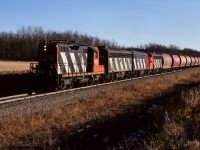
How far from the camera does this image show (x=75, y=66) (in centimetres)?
2645

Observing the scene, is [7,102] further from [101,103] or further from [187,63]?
[187,63]

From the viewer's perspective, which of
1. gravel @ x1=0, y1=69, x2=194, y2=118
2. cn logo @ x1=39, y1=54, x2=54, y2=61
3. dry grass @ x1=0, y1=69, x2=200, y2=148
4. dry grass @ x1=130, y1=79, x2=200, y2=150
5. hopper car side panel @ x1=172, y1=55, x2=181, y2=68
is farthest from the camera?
hopper car side panel @ x1=172, y1=55, x2=181, y2=68

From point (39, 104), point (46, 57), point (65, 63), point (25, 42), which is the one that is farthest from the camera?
point (25, 42)

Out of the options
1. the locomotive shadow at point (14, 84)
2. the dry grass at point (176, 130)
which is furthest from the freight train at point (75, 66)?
the dry grass at point (176, 130)

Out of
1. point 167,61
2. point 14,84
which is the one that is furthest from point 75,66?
point 167,61

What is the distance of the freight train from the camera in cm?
2439

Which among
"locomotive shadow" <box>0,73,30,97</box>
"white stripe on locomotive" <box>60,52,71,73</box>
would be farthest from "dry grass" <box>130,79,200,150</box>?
"locomotive shadow" <box>0,73,30,97</box>

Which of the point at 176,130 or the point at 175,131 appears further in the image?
the point at 176,130

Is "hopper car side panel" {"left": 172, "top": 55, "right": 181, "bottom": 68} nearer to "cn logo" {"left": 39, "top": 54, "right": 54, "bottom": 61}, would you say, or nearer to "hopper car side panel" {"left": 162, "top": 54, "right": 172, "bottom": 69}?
"hopper car side panel" {"left": 162, "top": 54, "right": 172, "bottom": 69}

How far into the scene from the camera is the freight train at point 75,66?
80.0 ft

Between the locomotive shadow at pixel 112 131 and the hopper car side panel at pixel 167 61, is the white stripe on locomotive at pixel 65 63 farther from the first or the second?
the hopper car side panel at pixel 167 61

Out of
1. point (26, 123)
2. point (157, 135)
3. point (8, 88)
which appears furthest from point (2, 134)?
point (8, 88)

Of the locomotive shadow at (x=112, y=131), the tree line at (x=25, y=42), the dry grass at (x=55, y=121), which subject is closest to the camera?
the locomotive shadow at (x=112, y=131)

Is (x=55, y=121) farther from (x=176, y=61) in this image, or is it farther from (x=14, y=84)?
(x=176, y=61)
